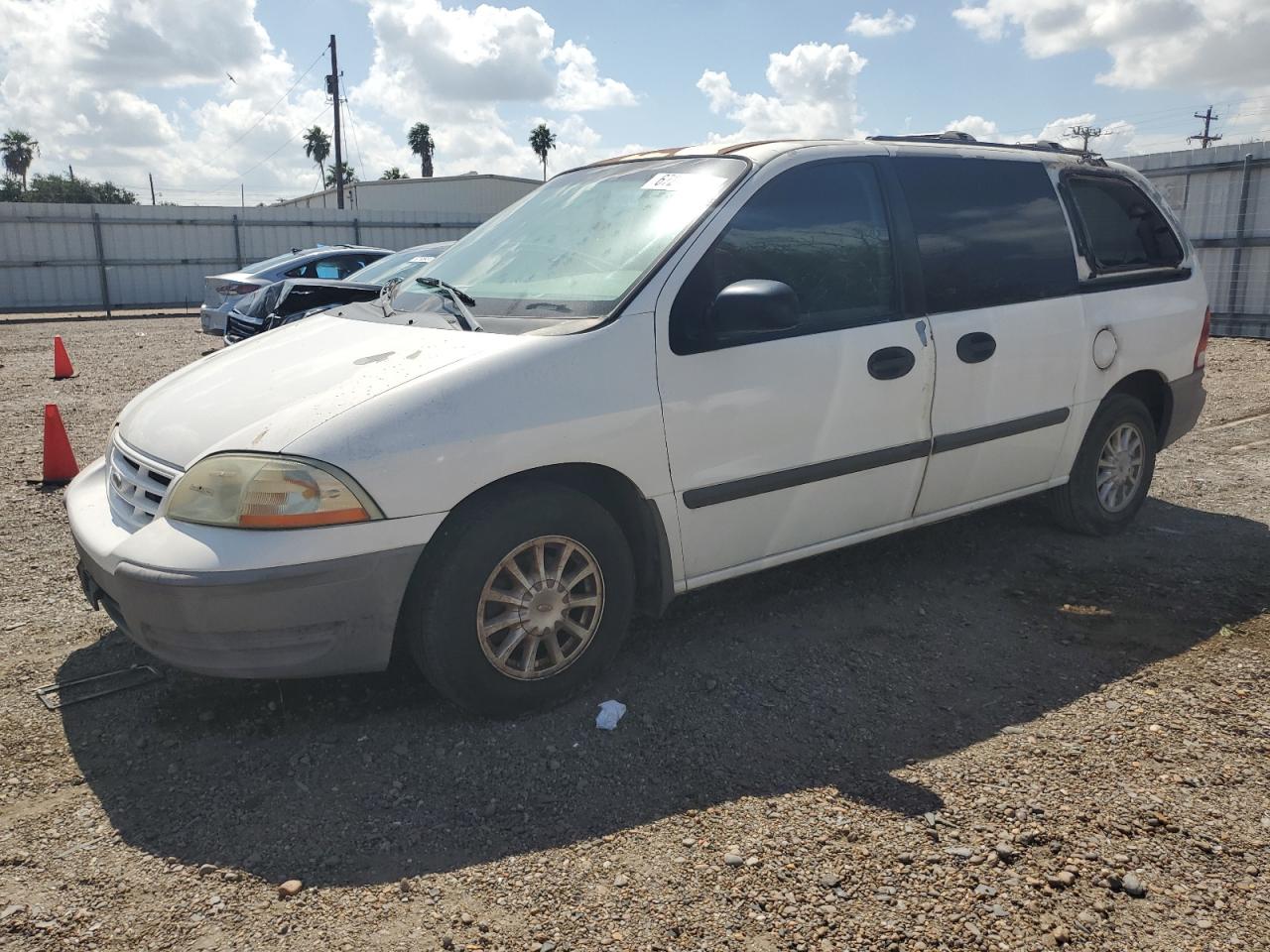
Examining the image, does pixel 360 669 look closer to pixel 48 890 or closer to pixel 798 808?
pixel 48 890

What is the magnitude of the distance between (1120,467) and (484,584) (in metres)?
3.68

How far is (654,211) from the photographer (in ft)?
12.1

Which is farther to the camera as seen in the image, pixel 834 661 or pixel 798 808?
pixel 834 661

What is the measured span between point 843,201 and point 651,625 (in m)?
1.87

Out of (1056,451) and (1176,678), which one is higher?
(1056,451)

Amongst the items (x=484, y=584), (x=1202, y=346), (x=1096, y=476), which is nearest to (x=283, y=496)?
(x=484, y=584)

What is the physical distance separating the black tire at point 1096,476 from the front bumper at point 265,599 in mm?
3487

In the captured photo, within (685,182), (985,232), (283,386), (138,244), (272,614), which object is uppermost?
(138,244)

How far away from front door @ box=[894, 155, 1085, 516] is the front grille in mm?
2892

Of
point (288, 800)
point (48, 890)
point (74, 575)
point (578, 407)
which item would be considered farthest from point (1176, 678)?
point (74, 575)

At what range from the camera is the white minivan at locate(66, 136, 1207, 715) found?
2.90m

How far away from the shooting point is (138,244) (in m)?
25.8

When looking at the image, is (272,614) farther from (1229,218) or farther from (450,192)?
(450,192)

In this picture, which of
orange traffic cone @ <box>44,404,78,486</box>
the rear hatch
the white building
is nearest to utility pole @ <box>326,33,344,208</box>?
the white building
